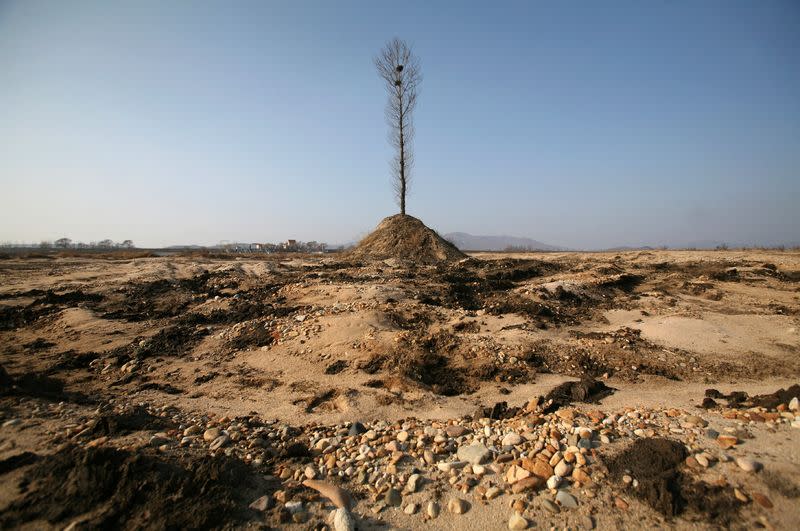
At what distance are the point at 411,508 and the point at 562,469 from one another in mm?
1223

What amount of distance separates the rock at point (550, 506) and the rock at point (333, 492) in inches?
55.9

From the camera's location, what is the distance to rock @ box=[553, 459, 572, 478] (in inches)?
109

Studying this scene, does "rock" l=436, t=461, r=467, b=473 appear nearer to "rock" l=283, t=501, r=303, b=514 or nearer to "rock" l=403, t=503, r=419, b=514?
"rock" l=403, t=503, r=419, b=514

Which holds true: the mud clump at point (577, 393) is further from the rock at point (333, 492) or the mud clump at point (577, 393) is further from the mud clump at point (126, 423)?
the mud clump at point (126, 423)

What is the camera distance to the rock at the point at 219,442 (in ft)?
→ 10.7

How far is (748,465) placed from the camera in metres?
2.62

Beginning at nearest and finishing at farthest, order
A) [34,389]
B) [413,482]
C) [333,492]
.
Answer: [333,492] → [413,482] → [34,389]

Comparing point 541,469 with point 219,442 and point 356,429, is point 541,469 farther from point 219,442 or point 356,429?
point 219,442

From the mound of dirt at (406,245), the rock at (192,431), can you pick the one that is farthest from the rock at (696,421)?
the mound of dirt at (406,245)

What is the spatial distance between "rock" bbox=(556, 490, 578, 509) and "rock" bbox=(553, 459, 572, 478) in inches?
6.1

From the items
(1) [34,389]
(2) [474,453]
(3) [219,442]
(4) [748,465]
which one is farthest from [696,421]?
(1) [34,389]

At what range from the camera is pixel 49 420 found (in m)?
3.44

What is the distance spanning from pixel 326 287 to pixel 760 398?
8.09m

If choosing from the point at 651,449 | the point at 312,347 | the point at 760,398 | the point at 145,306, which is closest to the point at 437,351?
the point at 312,347
